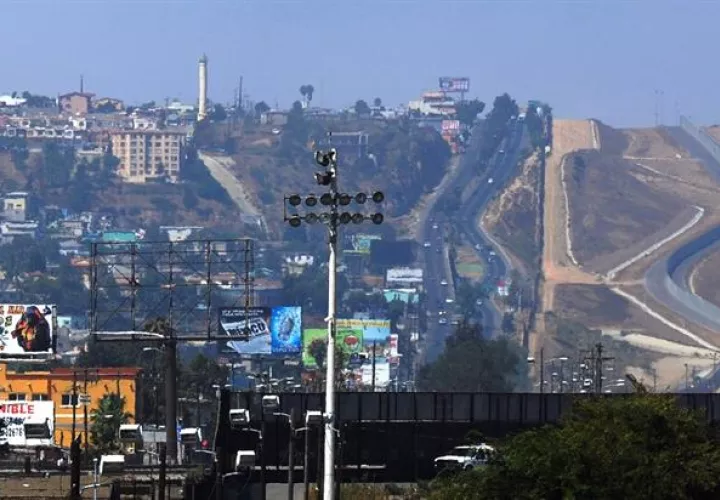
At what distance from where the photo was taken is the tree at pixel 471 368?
536 feet

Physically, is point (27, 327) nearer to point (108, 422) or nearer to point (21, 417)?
point (108, 422)

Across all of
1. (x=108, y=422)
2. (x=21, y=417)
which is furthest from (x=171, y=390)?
(x=108, y=422)

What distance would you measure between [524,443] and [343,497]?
63.2ft

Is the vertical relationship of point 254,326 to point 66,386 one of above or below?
above

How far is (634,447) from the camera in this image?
149 ft

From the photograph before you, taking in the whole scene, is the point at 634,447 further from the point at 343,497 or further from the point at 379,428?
the point at 379,428

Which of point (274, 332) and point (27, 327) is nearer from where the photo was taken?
point (27, 327)

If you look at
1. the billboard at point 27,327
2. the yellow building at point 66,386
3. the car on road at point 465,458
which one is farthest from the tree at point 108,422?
the car on road at point 465,458

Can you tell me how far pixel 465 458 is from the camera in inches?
2441

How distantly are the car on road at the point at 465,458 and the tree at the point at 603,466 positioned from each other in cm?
106

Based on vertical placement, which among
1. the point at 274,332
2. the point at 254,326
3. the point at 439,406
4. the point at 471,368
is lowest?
the point at 471,368

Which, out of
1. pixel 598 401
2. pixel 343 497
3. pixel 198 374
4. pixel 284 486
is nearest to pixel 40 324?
pixel 198 374

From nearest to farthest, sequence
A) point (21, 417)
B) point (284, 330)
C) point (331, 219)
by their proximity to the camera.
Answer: point (331, 219) → point (21, 417) → point (284, 330)

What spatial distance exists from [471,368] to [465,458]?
106 meters
